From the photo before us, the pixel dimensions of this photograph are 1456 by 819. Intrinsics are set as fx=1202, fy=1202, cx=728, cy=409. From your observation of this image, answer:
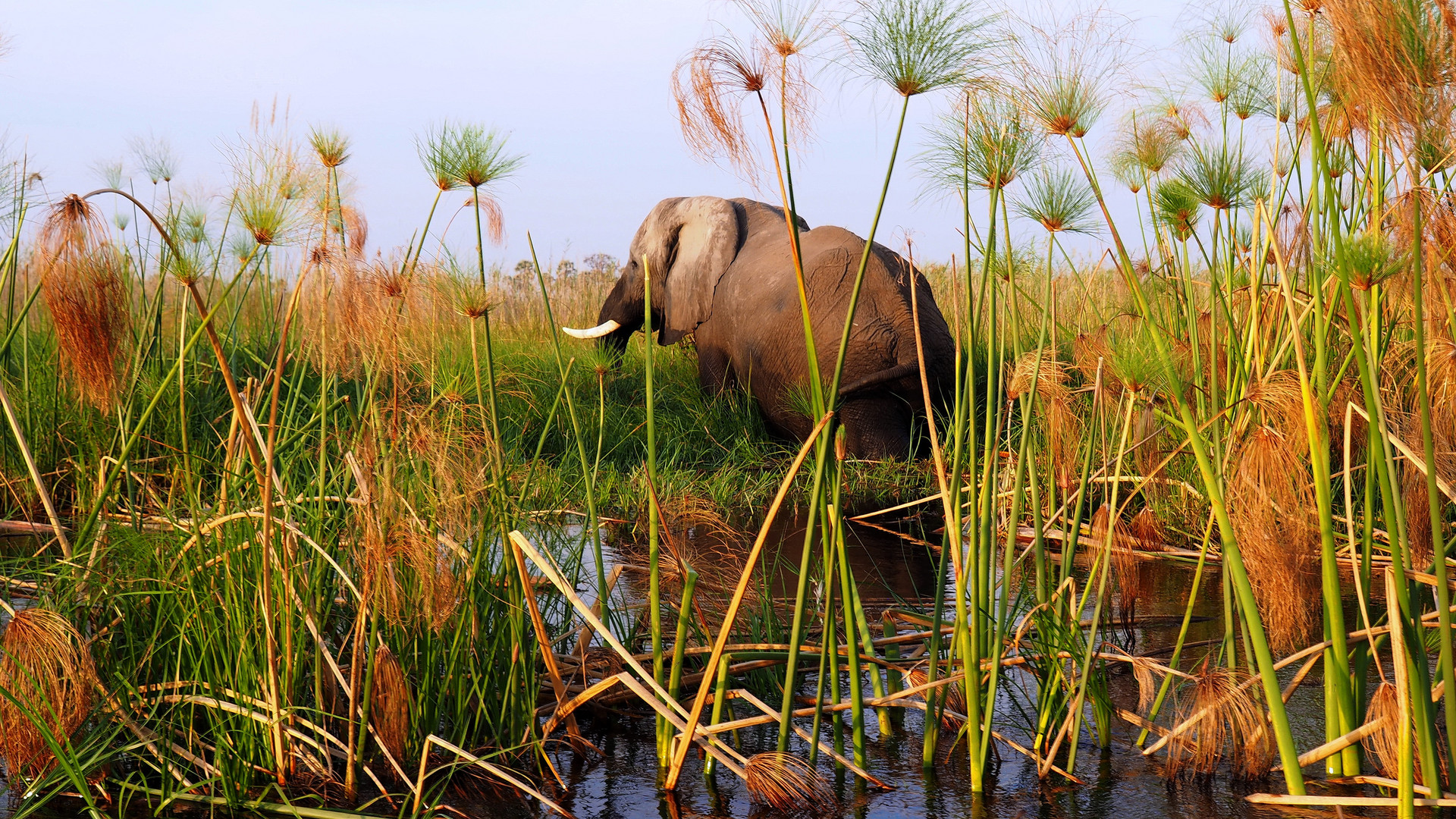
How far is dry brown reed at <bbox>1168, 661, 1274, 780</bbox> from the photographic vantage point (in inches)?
70.8

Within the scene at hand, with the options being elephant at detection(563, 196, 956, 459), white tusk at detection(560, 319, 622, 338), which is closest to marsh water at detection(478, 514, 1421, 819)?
elephant at detection(563, 196, 956, 459)

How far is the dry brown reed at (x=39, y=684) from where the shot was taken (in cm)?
166

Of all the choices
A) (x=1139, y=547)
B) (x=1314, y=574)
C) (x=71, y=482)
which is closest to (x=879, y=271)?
(x=1139, y=547)

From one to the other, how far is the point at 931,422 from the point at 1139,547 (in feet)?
4.72

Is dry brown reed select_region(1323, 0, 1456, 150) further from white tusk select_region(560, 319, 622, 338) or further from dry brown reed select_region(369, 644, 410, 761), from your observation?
white tusk select_region(560, 319, 622, 338)

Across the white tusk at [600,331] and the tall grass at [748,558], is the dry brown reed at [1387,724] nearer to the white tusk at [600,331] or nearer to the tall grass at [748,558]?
the tall grass at [748,558]

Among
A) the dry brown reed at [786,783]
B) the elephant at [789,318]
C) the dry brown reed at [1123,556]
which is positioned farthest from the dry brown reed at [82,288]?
the elephant at [789,318]

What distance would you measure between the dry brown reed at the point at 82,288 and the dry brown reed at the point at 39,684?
474mm

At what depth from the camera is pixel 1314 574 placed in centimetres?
191

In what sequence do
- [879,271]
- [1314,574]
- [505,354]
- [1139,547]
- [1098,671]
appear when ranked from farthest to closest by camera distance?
[505,354]
[879,271]
[1139,547]
[1098,671]
[1314,574]

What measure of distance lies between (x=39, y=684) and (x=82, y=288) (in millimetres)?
657

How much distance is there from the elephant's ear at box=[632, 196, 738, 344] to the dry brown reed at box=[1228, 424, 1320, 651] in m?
5.01

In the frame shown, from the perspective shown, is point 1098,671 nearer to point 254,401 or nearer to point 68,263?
point 254,401

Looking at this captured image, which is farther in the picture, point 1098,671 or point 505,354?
point 505,354
